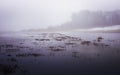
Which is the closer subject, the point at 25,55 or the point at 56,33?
the point at 25,55

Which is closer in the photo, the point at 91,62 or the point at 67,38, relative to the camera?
the point at 91,62

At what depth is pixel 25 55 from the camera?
12.9m

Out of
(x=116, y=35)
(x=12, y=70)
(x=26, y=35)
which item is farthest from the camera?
(x=26, y=35)

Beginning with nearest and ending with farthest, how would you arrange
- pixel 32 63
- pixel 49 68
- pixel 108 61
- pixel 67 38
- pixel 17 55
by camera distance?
pixel 49 68
pixel 32 63
pixel 108 61
pixel 17 55
pixel 67 38

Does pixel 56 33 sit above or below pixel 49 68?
above

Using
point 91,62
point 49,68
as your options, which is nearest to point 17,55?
point 49,68

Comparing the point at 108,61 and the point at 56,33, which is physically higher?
the point at 56,33

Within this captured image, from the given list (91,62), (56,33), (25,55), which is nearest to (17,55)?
(25,55)

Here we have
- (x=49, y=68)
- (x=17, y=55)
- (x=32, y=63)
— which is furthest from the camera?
(x=17, y=55)

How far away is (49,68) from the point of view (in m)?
10.0

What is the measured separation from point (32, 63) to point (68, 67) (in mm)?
2066

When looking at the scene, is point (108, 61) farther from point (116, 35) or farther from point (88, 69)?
point (116, 35)

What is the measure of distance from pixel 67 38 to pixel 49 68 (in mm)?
12314

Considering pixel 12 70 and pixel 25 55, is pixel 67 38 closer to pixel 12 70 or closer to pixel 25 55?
pixel 25 55
